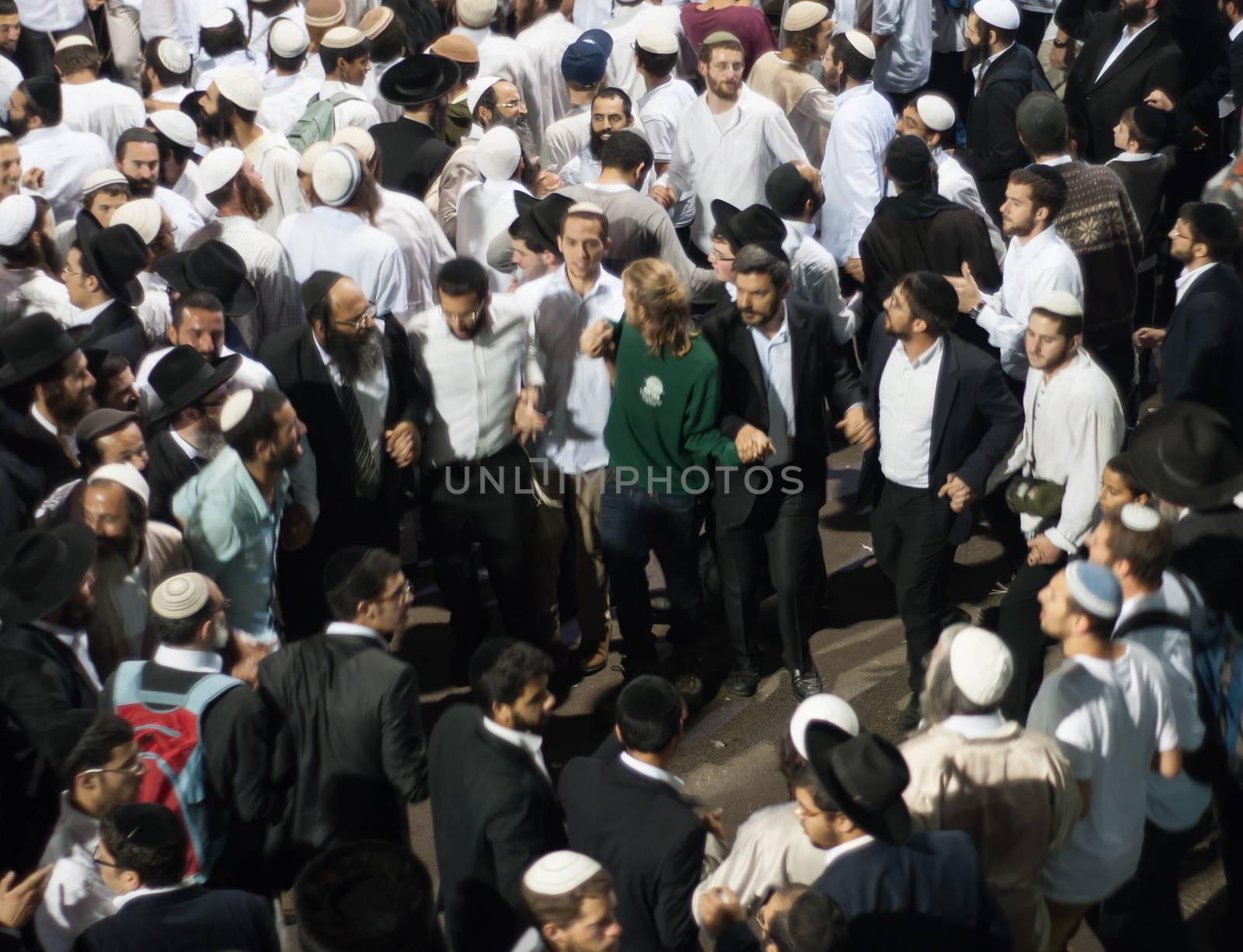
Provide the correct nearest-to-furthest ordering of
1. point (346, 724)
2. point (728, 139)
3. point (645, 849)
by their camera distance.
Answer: point (645, 849), point (346, 724), point (728, 139)

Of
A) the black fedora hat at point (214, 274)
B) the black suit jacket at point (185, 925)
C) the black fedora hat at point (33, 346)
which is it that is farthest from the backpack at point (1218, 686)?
the black fedora hat at point (33, 346)

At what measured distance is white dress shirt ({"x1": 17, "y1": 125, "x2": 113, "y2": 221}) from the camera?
301 inches

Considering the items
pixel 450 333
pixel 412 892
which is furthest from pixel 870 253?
pixel 412 892

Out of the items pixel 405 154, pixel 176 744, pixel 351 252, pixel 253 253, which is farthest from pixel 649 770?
pixel 405 154

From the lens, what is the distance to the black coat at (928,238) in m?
7.05

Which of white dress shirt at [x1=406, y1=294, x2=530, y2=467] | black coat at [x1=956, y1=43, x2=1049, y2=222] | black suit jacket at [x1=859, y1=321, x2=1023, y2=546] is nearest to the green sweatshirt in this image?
white dress shirt at [x1=406, y1=294, x2=530, y2=467]

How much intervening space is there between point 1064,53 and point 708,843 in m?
8.96

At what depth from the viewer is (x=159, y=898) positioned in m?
3.61

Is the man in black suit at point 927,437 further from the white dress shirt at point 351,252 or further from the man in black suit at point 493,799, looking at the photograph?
the man in black suit at point 493,799

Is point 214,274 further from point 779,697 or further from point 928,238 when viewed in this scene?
point 928,238

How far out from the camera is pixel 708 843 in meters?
4.06

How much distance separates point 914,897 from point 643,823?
28.5 inches

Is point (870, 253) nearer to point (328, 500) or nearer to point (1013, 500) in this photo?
point (1013, 500)

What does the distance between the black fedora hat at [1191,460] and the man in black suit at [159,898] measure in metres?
3.28
